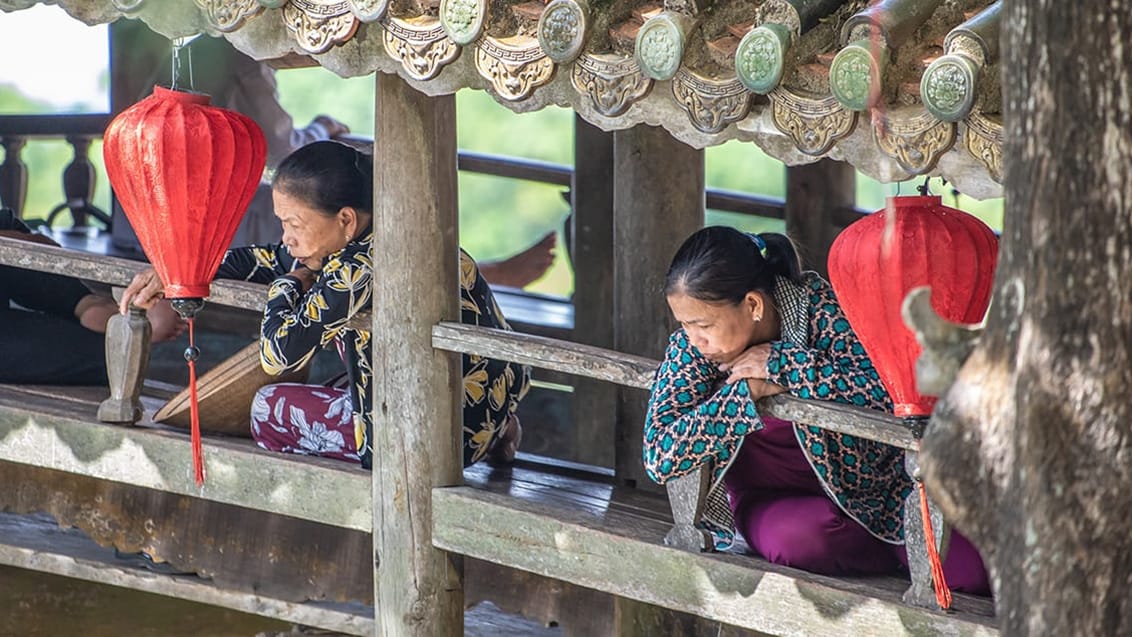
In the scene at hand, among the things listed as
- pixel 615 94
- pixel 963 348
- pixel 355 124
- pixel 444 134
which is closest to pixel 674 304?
pixel 615 94

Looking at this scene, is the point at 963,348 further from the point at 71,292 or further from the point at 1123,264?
the point at 71,292

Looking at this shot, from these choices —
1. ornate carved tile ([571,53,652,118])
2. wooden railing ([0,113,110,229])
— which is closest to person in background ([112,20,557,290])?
wooden railing ([0,113,110,229])

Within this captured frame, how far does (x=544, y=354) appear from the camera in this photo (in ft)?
13.9

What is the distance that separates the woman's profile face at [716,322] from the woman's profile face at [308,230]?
1.20 metres

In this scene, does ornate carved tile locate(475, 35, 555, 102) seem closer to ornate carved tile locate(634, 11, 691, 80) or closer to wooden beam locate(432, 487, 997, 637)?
ornate carved tile locate(634, 11, 691, 80)

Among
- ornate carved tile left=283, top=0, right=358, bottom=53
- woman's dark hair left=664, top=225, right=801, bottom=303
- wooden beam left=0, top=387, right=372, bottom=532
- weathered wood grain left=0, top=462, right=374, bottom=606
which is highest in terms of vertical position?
ornate carved tile left=283, top=0, right=358, bottom=53

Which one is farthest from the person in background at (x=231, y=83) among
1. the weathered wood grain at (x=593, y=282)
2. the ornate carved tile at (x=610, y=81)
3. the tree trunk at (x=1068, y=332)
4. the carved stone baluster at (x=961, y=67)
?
the tree trunk at (x=1068, y=332)

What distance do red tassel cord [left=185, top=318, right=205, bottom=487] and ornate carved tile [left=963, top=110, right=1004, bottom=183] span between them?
2474 millimetres

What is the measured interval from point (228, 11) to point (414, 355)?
1021 mm

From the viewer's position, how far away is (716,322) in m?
3.92

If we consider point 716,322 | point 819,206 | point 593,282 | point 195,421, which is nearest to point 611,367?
point 716,322

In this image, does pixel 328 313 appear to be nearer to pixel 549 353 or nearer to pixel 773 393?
pixel 549 353

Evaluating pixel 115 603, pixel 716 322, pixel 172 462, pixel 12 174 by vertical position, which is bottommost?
pixel 115 603

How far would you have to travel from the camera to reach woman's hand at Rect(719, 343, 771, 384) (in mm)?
3829
